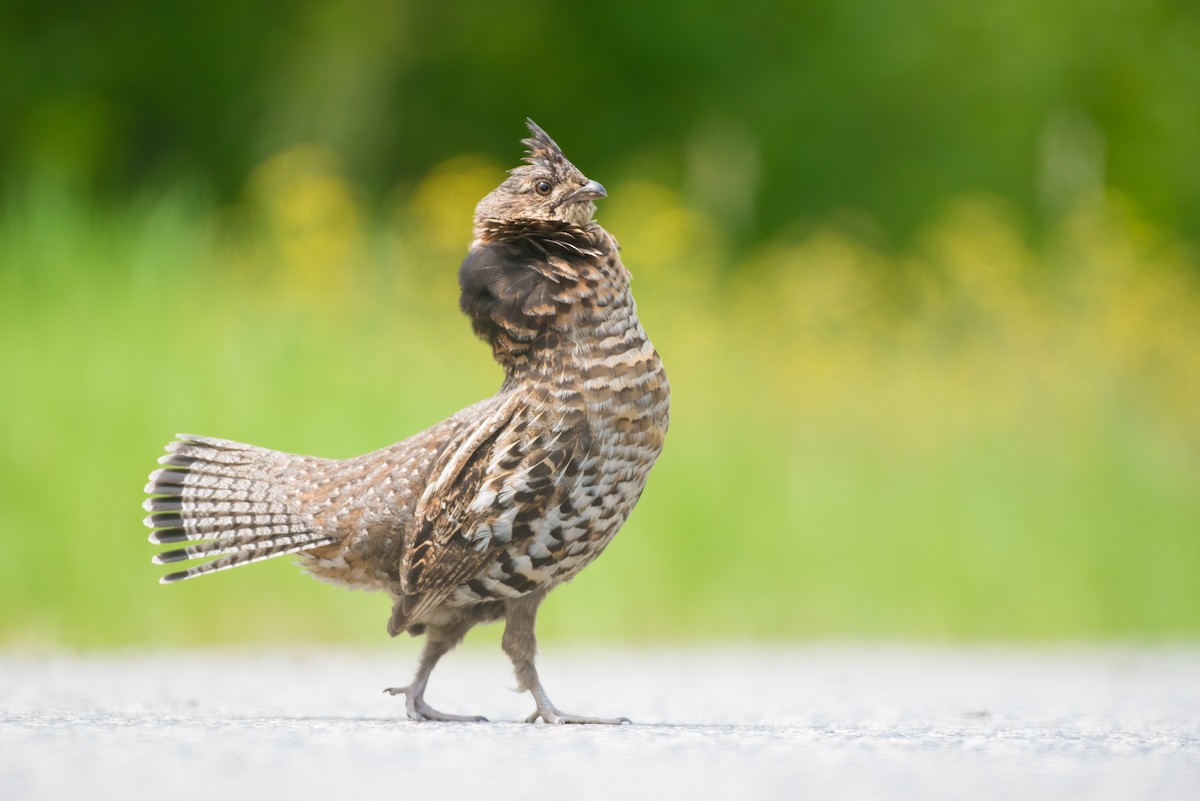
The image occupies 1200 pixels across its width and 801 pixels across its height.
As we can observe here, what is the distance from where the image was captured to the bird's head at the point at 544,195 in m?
5.25

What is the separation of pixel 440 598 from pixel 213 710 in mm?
946

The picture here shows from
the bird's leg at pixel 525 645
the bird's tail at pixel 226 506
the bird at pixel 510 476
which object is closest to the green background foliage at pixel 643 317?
the bird's tail at pixel 226 506

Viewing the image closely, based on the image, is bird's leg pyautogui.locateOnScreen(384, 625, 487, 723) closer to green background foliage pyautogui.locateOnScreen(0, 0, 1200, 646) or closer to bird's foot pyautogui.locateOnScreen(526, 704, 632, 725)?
bird's foot pyautogui.locateOnScreen(526, 704, 632, 725)

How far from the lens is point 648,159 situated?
54.2ft

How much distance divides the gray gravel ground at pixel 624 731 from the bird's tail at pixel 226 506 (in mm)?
495

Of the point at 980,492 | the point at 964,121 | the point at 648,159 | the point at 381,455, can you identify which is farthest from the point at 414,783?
the point at 964,121

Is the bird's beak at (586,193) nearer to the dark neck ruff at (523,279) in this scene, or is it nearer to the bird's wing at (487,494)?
the dark neck ruff at (523,279)

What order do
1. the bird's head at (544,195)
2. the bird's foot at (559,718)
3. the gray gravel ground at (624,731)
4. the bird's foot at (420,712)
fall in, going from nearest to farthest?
1. the gray gravel ground at (624,731)
2. the bird's foot at (559,718)
3. the bird's foot at (420,712)
4. the bird's head at (544,195)

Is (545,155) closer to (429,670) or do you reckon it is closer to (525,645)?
(525,645)

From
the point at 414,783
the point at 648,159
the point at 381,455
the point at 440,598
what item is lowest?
the point at 414,783

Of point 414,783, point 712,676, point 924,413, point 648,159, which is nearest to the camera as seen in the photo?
point 414,783

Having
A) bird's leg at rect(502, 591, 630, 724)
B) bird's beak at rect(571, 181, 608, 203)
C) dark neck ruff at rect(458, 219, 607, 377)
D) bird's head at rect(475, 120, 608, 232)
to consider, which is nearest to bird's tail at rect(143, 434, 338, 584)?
bird's leg at rect(502, 591, 630, 724)

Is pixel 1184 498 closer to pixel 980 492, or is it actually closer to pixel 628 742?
pixel 980 492

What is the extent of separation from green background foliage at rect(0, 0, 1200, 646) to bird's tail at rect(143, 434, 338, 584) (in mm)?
2787
